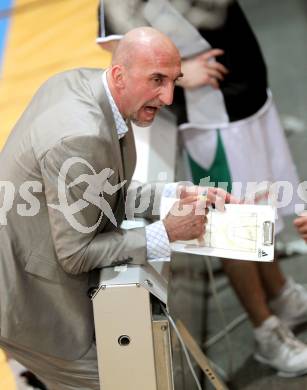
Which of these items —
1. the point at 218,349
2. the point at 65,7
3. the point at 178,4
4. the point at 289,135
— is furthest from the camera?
the point at 65,7

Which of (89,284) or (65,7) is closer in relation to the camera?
(89,284)

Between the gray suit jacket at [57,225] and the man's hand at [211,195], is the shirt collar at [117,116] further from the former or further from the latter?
the man's hand at [211,195]

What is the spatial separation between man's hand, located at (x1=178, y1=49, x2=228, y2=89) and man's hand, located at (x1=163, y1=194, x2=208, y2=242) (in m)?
0.53

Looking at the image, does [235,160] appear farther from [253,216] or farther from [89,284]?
[89,284]

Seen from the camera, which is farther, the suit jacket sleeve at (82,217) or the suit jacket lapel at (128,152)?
the suit jacket lapel at (128,152)

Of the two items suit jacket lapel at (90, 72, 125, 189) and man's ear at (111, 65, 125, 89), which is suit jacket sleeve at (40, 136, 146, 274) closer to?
suit jacket lapel at (90, 72, 125, 189)

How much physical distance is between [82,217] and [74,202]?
0.04 metres

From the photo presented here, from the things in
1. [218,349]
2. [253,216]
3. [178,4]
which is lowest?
[218,349]

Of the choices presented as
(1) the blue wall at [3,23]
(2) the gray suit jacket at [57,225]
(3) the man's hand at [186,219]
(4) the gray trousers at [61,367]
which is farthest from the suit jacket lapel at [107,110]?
(1) the blue wall at [3,23]

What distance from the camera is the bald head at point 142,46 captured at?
59.4 inches

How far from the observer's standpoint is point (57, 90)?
1.61m

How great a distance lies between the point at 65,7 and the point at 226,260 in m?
2.32

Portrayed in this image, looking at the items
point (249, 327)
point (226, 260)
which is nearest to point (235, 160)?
point (226, 260)

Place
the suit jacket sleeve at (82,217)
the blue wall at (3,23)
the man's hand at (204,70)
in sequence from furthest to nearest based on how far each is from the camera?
1. the blue wall at (3,23)
2. the man's hand at (204,70)
3. the suit jacket sleeve at (82,217)
